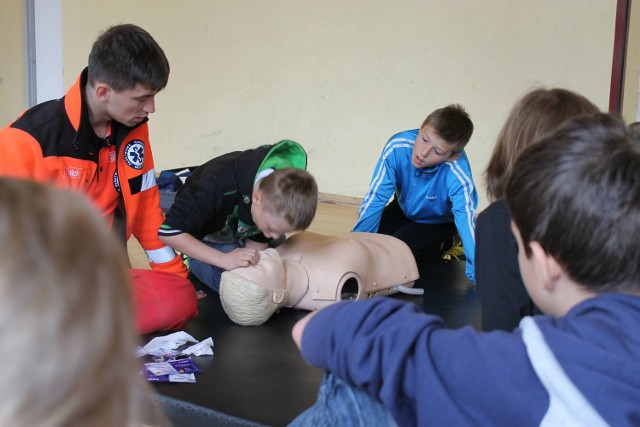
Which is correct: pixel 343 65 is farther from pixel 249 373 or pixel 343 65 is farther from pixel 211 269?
pixel 249 373

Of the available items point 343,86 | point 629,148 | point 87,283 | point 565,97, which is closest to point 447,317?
point 565,97

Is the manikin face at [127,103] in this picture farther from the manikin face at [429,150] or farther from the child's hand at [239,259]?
the manikin face at [429,150]

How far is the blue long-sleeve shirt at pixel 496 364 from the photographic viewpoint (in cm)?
84

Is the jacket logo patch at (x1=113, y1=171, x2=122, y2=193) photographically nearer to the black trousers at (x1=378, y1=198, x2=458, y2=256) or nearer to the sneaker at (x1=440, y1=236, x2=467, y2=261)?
the black trousers at (x1=378, y1=198, x2=458, y2=256)

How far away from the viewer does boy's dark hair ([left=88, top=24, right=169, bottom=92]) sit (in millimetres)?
2168

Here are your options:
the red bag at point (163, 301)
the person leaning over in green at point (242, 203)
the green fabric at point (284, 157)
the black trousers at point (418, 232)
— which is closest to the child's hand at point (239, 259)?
the person leaning over in green at point (242, 203)

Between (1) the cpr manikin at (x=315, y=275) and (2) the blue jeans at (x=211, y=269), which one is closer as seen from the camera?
(1) the cpr manikin at (x=315, y=275)

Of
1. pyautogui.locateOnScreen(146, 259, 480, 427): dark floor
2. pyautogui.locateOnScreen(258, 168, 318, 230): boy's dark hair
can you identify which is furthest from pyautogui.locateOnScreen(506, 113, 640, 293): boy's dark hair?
pyautogui.locateOnScreen(258, 168, 318, 230): boy's dark hair

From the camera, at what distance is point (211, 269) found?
8.51 feet

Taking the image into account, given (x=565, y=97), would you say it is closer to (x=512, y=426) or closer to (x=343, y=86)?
(x=512, y=426)

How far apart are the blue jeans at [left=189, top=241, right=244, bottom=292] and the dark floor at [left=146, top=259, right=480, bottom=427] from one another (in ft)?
0.16

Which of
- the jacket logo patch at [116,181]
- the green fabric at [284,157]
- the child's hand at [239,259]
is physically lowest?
the child's hand at [239,259]

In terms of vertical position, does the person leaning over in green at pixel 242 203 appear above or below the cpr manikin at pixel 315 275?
above

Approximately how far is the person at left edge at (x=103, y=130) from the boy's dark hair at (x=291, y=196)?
0.39 m
